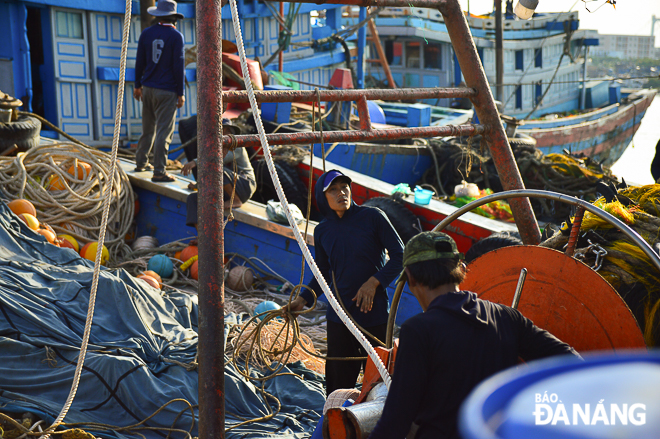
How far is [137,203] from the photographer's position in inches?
307

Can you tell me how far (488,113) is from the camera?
12.0 feet

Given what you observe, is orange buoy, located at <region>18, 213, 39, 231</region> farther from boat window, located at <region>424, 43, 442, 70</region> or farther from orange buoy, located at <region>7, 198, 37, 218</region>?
boat window, located at <region>424, 43, 442, 70</region>

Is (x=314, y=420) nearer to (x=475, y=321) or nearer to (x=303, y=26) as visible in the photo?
(x=475, y=321)

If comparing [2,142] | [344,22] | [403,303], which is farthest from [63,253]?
[344,22]

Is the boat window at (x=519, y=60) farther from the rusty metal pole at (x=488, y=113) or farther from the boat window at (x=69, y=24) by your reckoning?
the rusty metal pole at (x=488, y=113)

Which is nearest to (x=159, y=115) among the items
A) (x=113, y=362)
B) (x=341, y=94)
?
(x=113, y=362)

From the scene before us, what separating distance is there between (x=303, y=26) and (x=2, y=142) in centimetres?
853

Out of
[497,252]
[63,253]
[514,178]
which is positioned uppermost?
[514,178]

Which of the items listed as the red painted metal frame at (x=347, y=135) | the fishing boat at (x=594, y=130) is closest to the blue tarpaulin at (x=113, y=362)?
the red painted metal frame at (x=347, y=135)

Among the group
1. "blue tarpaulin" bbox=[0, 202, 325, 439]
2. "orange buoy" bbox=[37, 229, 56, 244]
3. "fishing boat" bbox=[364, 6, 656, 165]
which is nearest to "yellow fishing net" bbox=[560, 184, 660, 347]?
"blue tarpaulin" bbox=[0, 202, 325, 439]

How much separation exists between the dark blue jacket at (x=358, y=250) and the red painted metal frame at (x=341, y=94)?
0.66 metres

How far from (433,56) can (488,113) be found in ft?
57.0

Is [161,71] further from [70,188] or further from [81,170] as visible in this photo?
[70,188]

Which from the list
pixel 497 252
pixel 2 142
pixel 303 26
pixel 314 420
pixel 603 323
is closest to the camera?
pixel 603 323
